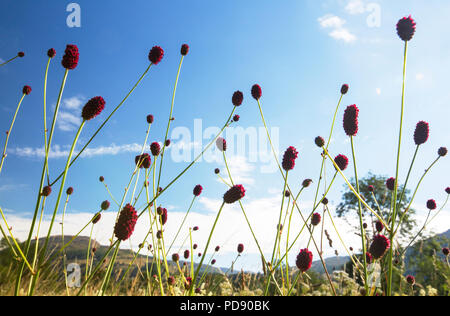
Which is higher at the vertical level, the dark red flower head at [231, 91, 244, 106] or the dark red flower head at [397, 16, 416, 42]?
the dark red flower head at [231, 91, 244, 106]

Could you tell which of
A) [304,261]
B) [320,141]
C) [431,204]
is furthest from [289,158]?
[431,204]

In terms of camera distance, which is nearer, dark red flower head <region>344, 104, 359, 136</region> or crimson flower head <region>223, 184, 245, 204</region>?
crimson flower head <region>223, 184, 245, 204</region>

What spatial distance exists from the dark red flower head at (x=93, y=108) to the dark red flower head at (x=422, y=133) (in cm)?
185

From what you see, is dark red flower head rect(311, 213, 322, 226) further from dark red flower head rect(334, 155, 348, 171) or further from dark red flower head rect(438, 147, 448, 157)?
dark red flower head rect(438, 147, 448, 157)

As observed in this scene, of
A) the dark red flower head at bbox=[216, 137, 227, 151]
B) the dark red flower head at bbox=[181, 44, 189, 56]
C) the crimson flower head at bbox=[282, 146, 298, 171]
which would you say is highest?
the dark red flower head at bbox=[181, 44, 189, 56]

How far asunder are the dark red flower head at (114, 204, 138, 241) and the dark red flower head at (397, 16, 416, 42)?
1.57 meters

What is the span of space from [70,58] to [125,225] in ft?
3.20

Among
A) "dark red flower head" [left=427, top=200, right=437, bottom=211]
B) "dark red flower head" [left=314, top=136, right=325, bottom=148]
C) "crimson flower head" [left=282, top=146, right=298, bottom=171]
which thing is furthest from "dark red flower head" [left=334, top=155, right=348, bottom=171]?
"dark red flower head" [left=427, top=200, right=437, bottom=211]

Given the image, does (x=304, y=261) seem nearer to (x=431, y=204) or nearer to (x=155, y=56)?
(x=155, y=56)

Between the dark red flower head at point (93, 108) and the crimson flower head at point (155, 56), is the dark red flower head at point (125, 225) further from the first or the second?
the crimson flower head at point (155, 56)

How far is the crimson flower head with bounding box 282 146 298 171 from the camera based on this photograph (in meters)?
1.96
